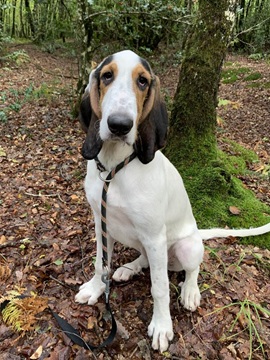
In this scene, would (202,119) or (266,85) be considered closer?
(202,119)

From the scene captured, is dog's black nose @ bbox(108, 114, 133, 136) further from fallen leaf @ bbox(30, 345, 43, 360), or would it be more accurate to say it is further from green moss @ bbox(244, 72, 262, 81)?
green moss @ bbox(244, 72, 262, 81)

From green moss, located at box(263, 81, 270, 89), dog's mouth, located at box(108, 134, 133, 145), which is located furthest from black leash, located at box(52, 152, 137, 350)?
green moss, located at box(263, 81, 270, 89)

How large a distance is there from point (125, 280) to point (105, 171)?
1364 mm

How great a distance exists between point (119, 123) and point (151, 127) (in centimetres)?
46

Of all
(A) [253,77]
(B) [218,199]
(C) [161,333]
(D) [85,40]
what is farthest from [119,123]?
(A) [253,77]

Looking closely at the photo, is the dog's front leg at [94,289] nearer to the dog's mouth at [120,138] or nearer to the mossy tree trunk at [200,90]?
the dog's mouth at [120,138]

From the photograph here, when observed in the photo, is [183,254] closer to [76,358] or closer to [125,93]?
[76,358]

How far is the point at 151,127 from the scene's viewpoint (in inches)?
93.2

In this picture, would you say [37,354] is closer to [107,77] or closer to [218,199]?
[107,77]

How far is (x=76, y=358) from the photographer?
265cm

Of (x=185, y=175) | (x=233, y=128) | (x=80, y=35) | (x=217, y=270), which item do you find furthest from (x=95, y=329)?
(x=233, y=128)

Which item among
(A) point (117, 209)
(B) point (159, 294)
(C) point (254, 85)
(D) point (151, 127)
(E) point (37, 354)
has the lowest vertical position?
Answer: (C) point (254, 85)

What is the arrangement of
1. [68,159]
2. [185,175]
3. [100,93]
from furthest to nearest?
1. [68,159]
2. [185,175]
3. [100,93]

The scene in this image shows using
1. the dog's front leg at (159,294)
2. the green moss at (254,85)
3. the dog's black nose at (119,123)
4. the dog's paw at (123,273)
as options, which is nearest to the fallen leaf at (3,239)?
the dog's paw at (123,273)
